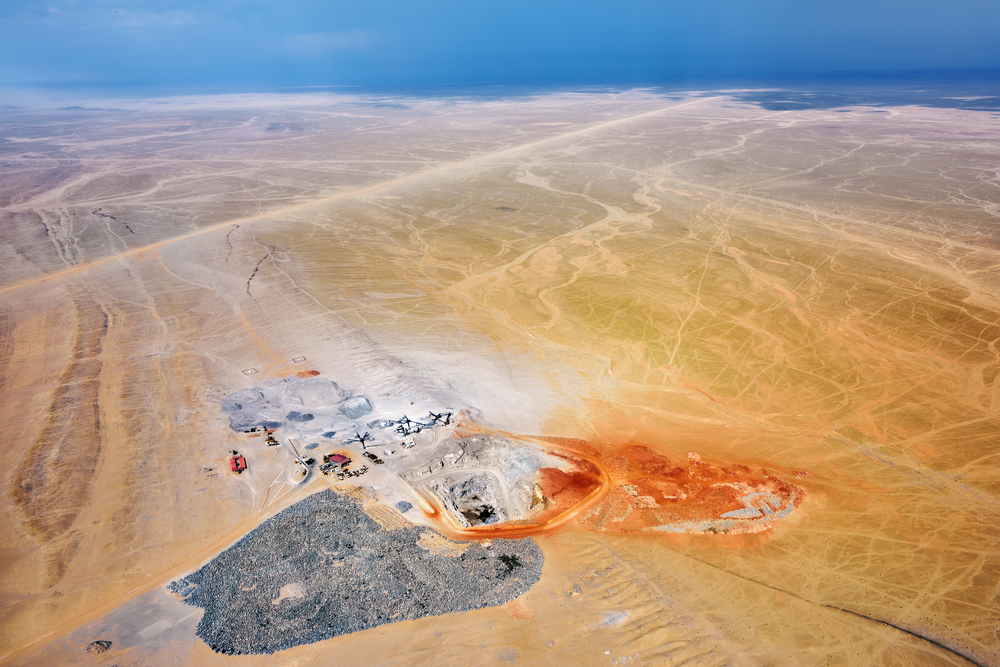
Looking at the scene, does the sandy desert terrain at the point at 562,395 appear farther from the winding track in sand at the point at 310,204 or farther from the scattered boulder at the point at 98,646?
the winding track in sand at the point at 310,204

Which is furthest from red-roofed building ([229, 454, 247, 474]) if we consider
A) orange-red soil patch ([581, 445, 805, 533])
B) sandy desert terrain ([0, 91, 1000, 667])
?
orange-red soil patch ([581, 445, 805, 533])

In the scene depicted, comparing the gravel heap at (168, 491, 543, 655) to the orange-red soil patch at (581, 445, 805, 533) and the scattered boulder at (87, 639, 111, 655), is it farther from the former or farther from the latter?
the orange-red soil patch at (581, 445, 805, 533)

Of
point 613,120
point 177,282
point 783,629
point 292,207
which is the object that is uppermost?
point 613,120

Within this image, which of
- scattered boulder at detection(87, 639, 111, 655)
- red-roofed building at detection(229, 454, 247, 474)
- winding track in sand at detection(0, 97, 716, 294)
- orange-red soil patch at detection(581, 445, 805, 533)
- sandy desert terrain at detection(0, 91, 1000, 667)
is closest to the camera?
scattered boulder at detection(87, 639, 111, 655)

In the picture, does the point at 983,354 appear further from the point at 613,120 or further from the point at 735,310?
the point at 613,120

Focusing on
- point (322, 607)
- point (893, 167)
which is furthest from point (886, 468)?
point (893, 167)

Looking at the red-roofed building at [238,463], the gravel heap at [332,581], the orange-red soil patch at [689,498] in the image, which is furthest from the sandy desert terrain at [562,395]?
the red-roofed building at [238,463]

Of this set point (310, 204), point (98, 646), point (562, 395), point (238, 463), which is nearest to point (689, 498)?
point (562, 395)
